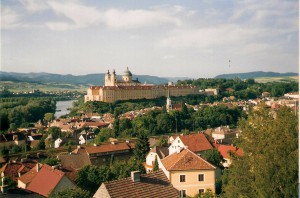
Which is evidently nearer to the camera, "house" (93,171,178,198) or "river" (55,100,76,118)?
"house" (93,171,178,198)

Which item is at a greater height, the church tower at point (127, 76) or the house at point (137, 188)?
the church tower at point (127, 76)

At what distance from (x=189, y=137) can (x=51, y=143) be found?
574 inches

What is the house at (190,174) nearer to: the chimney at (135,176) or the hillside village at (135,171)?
the hillside village at (135,171)

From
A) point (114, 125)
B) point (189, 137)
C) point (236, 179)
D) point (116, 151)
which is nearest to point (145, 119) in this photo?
point (114, 125)

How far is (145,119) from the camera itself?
130 ft

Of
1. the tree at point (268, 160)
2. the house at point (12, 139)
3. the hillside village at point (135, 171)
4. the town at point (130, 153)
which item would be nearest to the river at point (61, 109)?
the town at point (130, 153)

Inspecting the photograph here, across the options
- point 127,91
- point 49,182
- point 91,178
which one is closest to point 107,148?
point 91,178

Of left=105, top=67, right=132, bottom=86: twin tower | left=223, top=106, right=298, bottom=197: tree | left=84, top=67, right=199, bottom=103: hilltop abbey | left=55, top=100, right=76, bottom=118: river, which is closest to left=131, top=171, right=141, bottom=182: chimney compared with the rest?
left=223, top=106, right=298, bottom=197: tree

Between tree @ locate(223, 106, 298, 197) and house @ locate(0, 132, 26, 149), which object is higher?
tree @ locate(223, 106, 298, 197)

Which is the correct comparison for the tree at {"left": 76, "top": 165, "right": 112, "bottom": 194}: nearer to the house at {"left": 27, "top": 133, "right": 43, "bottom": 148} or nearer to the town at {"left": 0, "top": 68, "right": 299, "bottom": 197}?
the town at {"left": 0, "top": 68, "right": 299, "bottom": 197}

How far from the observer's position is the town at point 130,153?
8.96 meters

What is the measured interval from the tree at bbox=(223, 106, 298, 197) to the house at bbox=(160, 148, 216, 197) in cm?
381

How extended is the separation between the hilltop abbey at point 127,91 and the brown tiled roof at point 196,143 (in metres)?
42.9

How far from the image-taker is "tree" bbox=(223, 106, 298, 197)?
697 centimetres
